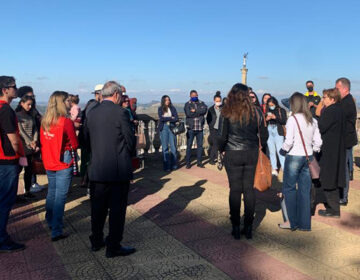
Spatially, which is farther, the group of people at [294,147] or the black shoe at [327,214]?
the black shoe at [327,214]

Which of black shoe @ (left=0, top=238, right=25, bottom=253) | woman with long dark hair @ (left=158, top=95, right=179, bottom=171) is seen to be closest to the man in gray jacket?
woman with long dark hair @ (left=158, top=95, right=179, bottom=171)

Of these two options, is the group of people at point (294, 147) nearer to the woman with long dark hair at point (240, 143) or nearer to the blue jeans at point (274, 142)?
the woman with long dark hair at point (240, 143)

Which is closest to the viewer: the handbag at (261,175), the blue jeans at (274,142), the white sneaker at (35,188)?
the handbag at (261,175)

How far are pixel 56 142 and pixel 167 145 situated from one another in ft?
15.6

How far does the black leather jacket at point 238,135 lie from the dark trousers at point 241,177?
2.9 inches

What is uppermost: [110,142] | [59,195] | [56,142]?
[110,142]

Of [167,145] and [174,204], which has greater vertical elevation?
[167,145]

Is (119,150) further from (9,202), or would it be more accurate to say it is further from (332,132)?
(332,132)

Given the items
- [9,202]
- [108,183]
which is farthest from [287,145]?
[9,202]

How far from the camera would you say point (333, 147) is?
5.35m

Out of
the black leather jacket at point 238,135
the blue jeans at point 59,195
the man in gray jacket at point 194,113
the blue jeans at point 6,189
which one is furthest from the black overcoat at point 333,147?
the blue jeans at point 6,189

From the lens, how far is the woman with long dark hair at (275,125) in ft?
25.9

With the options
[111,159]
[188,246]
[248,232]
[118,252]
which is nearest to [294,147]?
[248,232]

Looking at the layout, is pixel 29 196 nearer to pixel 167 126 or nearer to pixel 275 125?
pixel 167 126
